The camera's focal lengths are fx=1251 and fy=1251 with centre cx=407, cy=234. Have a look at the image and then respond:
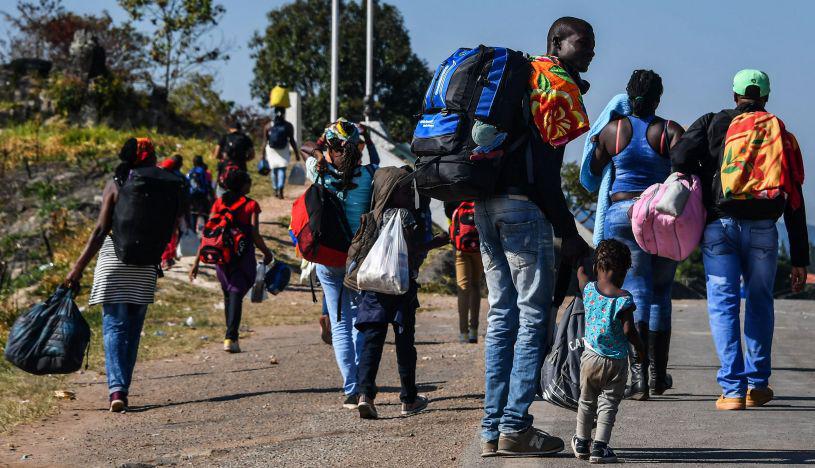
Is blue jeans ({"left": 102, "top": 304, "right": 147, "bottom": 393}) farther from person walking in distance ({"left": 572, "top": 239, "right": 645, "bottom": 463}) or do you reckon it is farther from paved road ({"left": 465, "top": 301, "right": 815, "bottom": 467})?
person walking in distance ({"left": 572, "top": 239, "right": 645, "bottom": 463})

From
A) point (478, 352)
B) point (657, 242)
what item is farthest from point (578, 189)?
point (657, 242)

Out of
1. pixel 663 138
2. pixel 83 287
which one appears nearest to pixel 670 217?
pixel 663 138

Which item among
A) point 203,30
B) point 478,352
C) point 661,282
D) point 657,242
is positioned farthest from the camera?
point 203,30

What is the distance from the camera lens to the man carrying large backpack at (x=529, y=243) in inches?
215

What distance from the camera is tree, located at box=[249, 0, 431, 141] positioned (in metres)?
44.0

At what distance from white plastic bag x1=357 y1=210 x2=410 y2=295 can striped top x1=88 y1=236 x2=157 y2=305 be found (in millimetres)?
1995

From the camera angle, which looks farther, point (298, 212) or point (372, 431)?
point (298, 212)

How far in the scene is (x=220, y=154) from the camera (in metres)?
18.3

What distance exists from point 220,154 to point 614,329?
13403 mm

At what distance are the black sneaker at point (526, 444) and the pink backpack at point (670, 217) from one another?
181cm

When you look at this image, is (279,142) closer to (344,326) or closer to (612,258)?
(344,326)

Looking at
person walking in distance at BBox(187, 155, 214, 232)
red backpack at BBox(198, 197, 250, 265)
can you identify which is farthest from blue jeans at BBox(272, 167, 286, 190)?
red backpack at BBox(198, 197, 250, 265)

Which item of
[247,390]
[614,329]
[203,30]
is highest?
[203,30]

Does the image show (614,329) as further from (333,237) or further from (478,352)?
(478,352)
